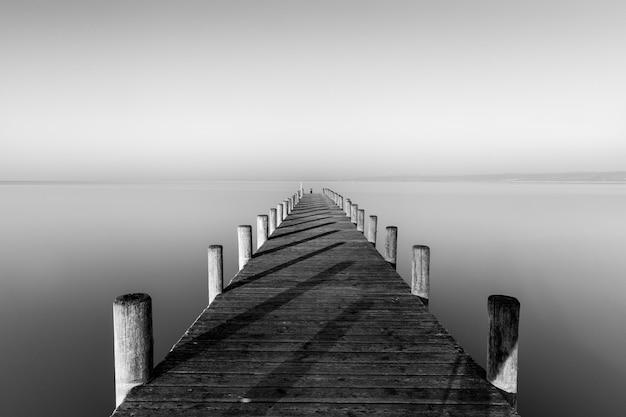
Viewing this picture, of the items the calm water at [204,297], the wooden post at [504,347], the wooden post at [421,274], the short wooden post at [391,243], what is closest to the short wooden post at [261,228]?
the short wooden post at [391,243]

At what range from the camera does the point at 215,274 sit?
7062mm

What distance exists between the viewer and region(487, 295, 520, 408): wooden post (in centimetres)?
375

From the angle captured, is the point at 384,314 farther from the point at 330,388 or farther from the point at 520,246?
the point at 520,246

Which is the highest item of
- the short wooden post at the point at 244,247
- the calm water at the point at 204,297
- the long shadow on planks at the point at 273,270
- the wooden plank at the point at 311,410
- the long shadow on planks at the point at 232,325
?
the short wooden post at the point at 244,247

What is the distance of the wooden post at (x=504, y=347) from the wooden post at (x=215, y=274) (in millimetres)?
4528

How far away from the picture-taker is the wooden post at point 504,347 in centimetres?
375

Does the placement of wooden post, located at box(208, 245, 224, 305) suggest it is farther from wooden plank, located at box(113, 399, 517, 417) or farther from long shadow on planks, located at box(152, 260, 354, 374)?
wooden plank, located at box(113, 399, 517, 417)

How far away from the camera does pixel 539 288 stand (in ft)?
58.1

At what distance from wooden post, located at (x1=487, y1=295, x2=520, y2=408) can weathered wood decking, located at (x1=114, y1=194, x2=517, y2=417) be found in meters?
0.17

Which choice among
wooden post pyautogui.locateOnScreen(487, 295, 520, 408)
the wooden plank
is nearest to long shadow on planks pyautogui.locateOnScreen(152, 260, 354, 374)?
the wooden plank

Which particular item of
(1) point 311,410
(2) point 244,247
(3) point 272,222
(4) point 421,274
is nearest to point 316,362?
(1) point 311,410

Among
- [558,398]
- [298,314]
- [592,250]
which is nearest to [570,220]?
[592,250]

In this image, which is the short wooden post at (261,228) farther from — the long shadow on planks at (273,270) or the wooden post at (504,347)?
the wooden post at (504,347)

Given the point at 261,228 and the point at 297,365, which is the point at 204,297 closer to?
the point at 261,228
